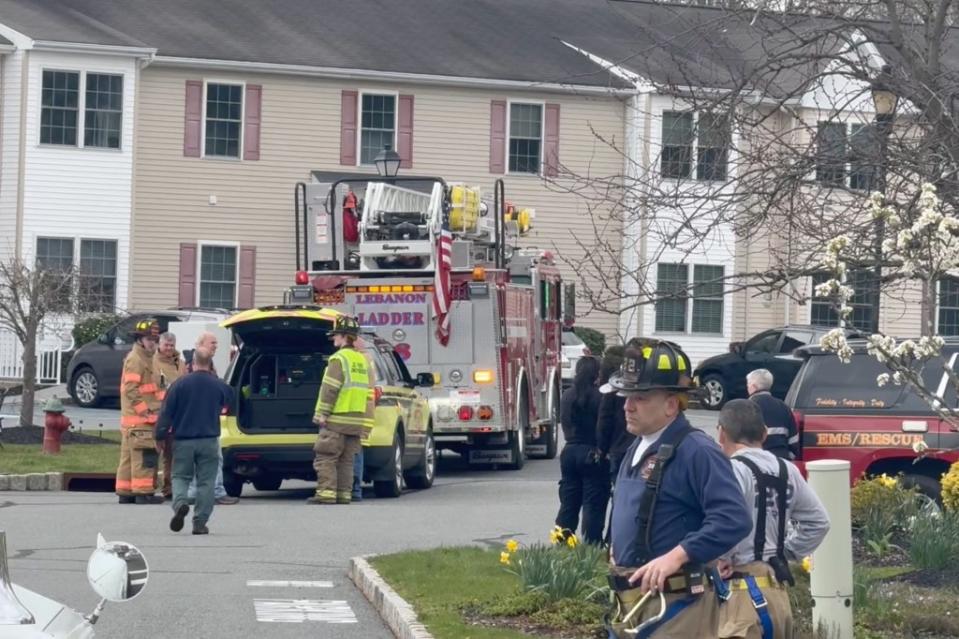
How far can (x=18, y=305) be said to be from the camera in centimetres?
→ 2430

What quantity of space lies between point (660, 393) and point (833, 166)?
6150mm

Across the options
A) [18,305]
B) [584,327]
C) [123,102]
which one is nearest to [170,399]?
[18,305]

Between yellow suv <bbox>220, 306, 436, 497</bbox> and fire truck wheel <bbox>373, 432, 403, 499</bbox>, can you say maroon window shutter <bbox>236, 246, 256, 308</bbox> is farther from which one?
fire truck wheel <bbox>373, 432, 403, 499</bbox>

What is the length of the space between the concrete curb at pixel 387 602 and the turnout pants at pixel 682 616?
3.63m

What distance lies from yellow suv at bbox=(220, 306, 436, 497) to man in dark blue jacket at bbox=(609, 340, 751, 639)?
11.6 metres

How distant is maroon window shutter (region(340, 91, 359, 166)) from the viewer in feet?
122

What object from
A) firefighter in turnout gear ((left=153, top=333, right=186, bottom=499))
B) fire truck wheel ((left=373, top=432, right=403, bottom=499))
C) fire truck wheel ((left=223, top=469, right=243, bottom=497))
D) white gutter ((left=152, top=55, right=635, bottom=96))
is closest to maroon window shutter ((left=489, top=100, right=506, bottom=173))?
white gutter ((left=152, top=55, right=635, bottom=96))

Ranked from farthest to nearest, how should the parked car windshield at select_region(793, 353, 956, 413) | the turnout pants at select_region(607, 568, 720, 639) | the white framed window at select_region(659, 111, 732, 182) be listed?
the parked car windshield at select_region(793, 353, 956, 413) → the white framed window at select_region(659, 111, 732, 182) → the turnout pants at select_region(607, 568, 720, 639)

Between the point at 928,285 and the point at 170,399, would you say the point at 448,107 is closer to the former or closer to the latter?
the point at 170,399

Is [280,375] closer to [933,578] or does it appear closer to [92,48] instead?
[933,578]

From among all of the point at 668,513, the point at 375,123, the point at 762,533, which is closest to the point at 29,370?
the point at 375,123

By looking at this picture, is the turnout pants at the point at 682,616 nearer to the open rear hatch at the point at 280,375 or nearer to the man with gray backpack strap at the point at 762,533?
→ the man with gray backpack strap at the point at 762,533

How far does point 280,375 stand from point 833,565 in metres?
10.4

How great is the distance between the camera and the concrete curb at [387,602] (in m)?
9.93
